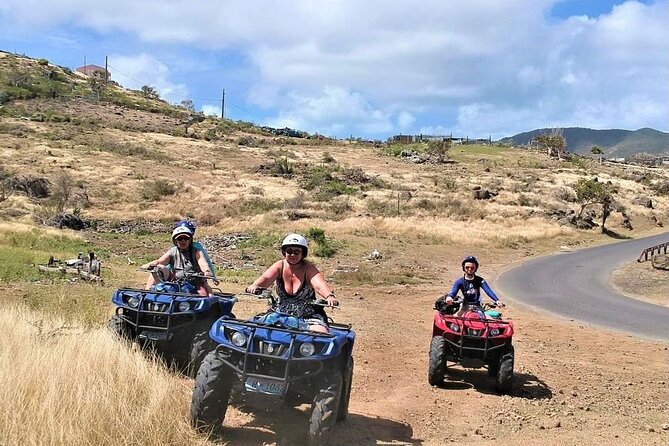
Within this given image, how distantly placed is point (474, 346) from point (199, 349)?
3823 millimetres

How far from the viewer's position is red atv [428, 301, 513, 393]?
28.1 ft

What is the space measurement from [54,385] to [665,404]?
780 centimetres

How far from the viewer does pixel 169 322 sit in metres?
7.18

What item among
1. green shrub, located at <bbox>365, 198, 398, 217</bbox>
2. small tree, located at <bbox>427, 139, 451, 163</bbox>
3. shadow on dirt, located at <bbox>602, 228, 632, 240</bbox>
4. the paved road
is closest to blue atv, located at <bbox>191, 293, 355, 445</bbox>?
the paved road

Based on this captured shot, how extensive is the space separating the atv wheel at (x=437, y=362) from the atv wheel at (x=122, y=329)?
3.98 metres

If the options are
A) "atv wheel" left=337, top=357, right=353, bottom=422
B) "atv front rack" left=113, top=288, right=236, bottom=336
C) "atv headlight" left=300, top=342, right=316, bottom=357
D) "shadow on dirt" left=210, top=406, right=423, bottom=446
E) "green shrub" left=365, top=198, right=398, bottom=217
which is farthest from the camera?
"green shrub" left=365, top=198, right=398, bottom=217

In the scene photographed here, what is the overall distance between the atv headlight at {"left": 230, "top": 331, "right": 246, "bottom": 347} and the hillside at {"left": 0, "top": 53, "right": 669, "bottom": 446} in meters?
0.83

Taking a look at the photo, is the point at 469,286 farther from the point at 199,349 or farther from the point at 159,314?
the point at 159,314

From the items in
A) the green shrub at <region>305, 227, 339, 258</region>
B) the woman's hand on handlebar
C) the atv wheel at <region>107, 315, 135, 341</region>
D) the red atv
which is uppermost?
the woman's hand on handlebar

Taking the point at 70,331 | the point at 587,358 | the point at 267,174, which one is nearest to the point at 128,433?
the point at 70,331

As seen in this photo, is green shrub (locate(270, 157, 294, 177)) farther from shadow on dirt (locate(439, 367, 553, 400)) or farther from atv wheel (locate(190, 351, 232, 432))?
atv wheel (locate(190, 351, 232, 432))

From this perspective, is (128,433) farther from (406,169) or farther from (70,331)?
(406,169)

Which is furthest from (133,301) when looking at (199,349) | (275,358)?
(275,358)

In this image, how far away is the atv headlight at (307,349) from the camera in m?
5.44
